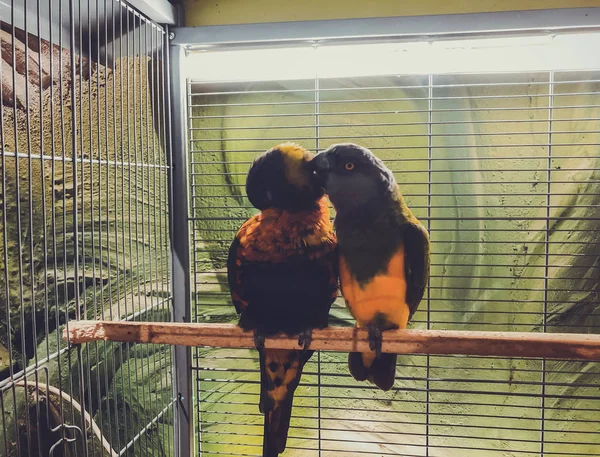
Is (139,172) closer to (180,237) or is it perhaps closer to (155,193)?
(155,193)

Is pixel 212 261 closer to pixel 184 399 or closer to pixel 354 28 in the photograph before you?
pixel 184 399

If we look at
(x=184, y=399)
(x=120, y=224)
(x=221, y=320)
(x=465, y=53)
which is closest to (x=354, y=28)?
(x=465, y=53)

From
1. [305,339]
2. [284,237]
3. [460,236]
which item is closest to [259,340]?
[305,339]

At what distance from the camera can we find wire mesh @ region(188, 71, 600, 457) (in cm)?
115

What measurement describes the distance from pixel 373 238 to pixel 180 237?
0.51 meters

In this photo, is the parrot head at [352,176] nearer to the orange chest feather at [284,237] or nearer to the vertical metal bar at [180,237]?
the orange chest feather at [284,237]

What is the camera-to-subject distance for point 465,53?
107cm

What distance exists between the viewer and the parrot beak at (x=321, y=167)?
788 mm

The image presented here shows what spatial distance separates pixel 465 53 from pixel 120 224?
893 mm

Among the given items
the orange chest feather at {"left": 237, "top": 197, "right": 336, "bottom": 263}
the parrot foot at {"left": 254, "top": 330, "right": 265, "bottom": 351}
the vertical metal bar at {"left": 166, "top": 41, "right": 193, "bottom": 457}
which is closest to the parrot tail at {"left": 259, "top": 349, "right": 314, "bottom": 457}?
the parrot foot at {"left": 254, "top": 330, "right": 265, "bottom": 351}

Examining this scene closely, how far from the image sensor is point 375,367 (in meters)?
0.88

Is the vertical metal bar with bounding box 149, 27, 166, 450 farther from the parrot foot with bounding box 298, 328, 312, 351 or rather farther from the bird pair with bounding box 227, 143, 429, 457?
the parrot foot with bounding box 298, 328, 312, 351

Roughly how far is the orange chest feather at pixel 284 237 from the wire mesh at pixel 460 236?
34 cm

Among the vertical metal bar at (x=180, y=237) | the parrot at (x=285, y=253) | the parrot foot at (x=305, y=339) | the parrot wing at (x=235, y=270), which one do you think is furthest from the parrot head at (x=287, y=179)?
the vertical metal bar at (x=180, y=237)
